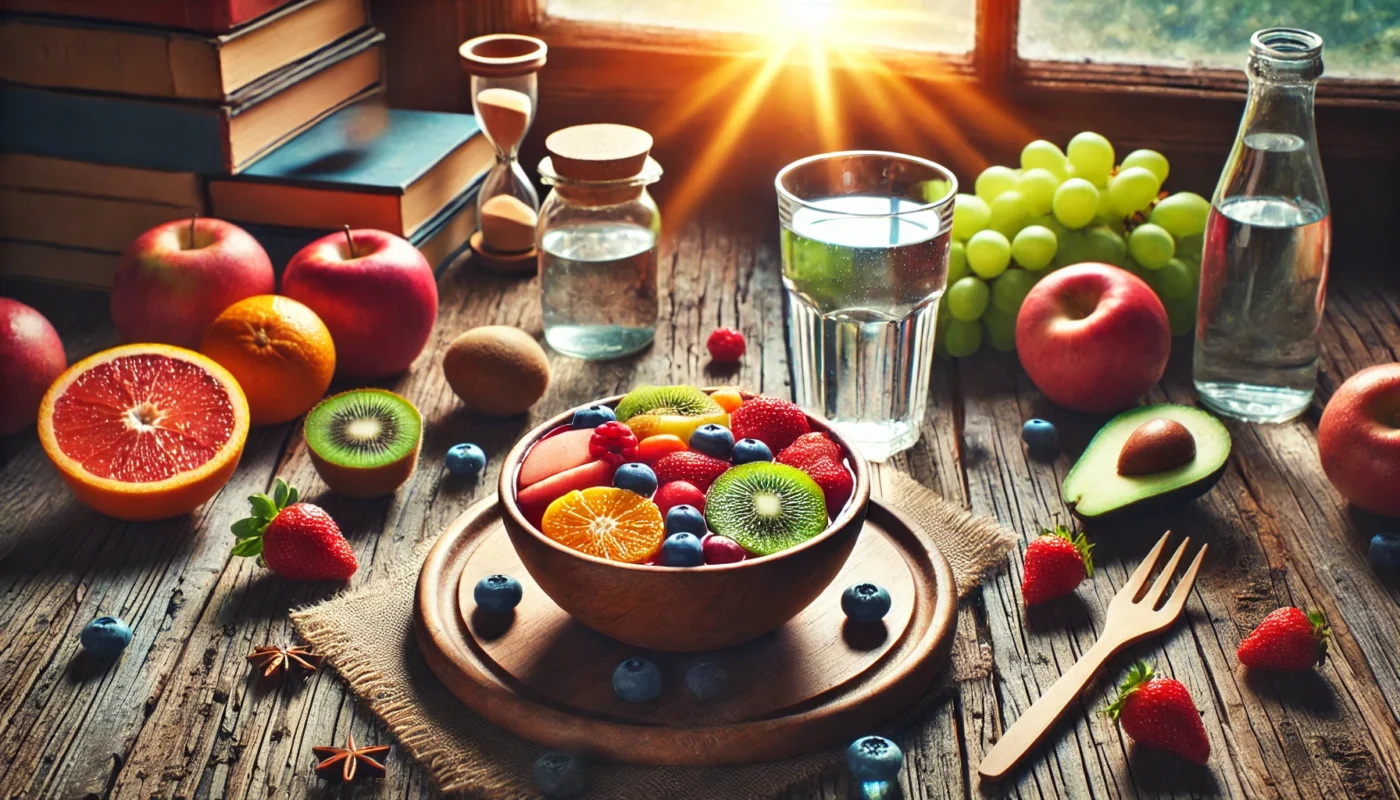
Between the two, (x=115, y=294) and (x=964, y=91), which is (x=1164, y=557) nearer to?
(x=964, y=91)

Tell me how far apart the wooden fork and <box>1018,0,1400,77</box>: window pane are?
3.50 ft

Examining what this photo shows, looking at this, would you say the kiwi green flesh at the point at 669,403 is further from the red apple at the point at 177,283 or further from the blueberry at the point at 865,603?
the red apple at the point at 177,283

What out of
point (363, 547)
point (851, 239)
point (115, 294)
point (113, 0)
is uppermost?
point (113, 0)

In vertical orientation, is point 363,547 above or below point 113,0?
below

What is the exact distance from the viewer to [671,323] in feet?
6.98

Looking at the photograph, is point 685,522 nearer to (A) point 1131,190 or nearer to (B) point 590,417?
(B) point 590,417

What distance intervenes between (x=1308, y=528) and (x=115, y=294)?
159 cm

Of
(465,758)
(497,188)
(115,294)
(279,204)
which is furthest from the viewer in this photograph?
(497,188)

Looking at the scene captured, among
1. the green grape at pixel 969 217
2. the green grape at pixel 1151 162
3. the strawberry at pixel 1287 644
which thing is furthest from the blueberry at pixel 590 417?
the green grape at pixel 1151 162

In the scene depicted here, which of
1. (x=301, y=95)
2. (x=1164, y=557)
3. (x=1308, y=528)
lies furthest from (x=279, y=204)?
(x=1308, y=528)

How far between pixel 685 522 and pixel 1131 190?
3.45 feet

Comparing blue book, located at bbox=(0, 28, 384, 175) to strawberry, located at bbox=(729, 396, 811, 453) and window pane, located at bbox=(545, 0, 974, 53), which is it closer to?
window pane, located at bbox=(545, 0, 974, 53)

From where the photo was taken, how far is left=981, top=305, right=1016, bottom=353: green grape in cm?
200

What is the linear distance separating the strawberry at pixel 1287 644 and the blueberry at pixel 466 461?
0.90m
